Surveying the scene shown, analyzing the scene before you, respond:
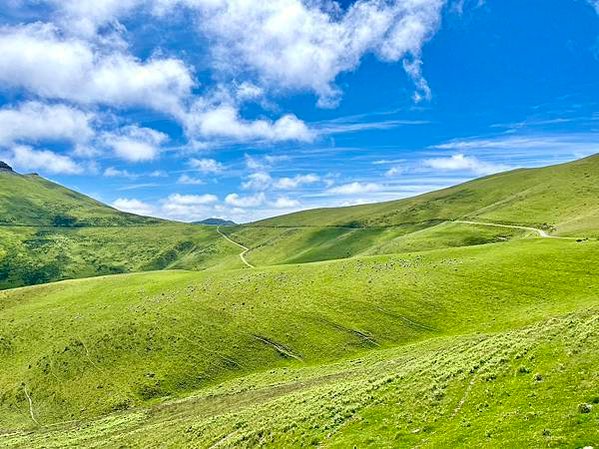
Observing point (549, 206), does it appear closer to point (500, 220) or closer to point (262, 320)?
point (500, 220)

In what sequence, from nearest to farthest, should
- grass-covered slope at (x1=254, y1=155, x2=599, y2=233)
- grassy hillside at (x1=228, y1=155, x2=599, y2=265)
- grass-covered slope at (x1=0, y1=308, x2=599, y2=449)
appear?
grass-covered slope at (x1=0, y1=308, x2=599, y2=449) → grass-covered slope at (x1=254, y1=155, x2=599, y2=233) → grassy hillside at (x1=228, y1=155, x2=599, y2=265)

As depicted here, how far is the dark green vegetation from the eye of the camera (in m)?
24.9

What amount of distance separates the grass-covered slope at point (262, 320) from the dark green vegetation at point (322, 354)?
0.93 feet

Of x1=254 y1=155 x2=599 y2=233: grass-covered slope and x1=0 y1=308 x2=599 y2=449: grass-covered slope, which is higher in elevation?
x1=254 y1=155 x2=599 y2=233: grass-covered slope

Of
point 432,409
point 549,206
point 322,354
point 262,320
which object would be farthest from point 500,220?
point 432,409

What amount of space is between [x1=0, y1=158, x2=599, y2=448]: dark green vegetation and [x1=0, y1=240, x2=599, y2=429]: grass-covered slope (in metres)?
0.28

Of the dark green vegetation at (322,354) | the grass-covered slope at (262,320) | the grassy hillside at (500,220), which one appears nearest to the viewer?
the dark green vegetation at (322,354)

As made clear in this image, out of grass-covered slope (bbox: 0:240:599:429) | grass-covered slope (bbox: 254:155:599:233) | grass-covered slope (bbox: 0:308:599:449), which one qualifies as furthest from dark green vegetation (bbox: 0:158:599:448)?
grass-covered slope (bbox: 254:155:599:233)

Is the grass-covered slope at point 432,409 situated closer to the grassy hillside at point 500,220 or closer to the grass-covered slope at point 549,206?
the grassy hillside at point 500,220

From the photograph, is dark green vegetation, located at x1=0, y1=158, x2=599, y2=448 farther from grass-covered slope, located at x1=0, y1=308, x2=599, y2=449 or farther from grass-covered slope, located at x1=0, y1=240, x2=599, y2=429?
grass-covered slope, located at x1=0, y1=240, x2=599, y2=429

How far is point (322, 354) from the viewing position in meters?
60.8

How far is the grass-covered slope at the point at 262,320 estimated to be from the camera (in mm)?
59250

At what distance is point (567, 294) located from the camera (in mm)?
59844

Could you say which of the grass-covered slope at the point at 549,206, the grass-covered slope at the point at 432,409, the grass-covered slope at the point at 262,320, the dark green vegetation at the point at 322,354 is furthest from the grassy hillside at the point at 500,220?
the grass-covered slope at the point at 432,409
